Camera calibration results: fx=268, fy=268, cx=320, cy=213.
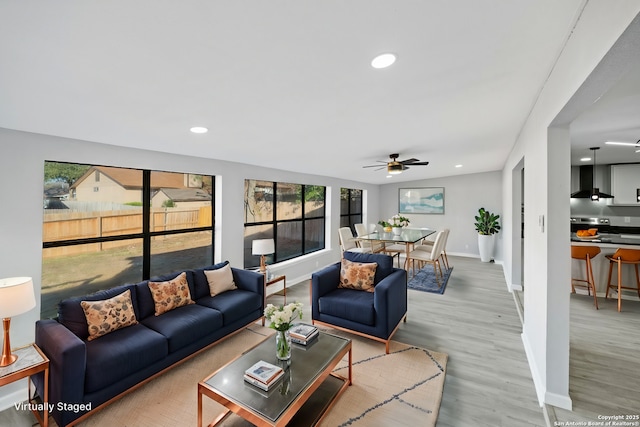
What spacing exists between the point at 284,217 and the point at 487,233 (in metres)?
5.29

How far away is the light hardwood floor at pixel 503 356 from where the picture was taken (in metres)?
2.05

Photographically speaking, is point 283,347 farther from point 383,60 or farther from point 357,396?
point 383,60

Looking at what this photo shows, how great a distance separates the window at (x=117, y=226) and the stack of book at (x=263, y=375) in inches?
87.4

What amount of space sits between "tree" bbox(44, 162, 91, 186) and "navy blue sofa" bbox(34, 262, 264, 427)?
1.17 metres

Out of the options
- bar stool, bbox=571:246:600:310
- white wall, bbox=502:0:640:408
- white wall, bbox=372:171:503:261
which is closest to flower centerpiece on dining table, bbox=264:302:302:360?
white wall, bbox=502:0:640:408

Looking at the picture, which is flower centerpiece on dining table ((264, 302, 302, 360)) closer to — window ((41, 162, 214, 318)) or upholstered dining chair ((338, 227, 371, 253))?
window ((41, 162, 214, 318))

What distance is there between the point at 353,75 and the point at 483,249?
6.83 metres

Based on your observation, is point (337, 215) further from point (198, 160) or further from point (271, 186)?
point (198, 160)

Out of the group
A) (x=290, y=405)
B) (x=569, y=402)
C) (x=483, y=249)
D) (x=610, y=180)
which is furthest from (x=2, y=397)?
(x=610, y=180)

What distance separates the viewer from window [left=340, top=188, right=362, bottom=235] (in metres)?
7.42

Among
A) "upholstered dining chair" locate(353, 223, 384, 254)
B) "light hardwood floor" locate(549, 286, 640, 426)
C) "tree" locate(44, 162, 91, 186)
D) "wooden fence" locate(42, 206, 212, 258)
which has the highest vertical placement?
"tree" locate(44, 162, 91, 186)

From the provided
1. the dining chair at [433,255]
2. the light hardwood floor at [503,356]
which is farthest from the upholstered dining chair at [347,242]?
the light hardwood floor at [503,356]

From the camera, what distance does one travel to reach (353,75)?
1.78 meters

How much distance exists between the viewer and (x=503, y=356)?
2801 mm
